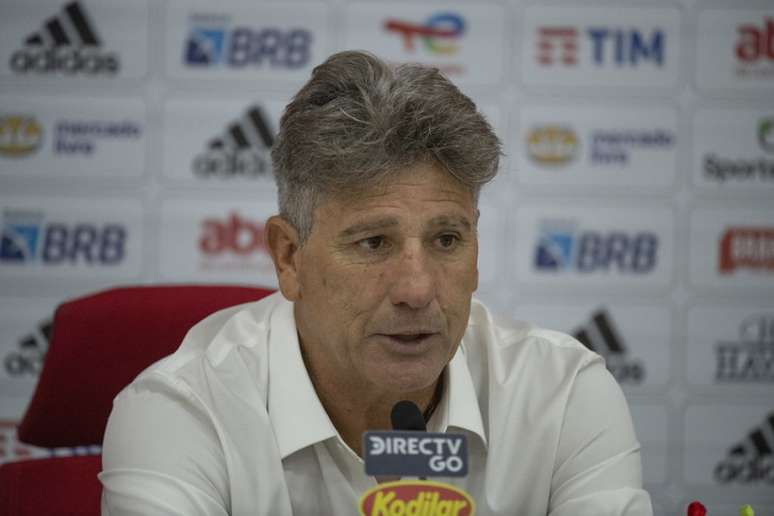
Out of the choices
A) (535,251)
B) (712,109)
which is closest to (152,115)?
(535,251)

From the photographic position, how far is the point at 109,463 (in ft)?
4.87

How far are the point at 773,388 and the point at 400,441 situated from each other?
119 inches

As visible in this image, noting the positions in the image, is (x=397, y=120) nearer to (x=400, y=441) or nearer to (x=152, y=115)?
(x=400, y=441)

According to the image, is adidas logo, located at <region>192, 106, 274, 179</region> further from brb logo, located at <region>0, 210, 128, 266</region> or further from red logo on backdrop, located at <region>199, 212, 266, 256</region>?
brb logo, located at <region>0, 210, 128, 266</region>

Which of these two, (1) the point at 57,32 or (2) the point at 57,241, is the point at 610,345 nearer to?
(2) the point at 57,241

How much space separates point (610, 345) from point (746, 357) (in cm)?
52

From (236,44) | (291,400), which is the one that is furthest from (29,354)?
(291,400)

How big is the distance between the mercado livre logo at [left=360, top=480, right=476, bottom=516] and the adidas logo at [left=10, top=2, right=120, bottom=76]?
2.90 meters

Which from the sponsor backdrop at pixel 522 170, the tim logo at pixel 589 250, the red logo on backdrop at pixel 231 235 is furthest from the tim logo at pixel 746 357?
the red logo on backdrop at pixel 231 235

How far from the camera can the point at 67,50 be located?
11.7 feet

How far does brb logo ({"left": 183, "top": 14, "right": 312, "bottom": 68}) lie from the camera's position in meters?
3.59

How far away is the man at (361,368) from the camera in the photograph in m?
1.44

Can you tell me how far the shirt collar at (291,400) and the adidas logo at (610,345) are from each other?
2189 millimetres

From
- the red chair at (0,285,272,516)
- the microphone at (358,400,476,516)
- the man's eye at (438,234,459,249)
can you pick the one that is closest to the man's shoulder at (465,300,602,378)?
the man's eye at (438,234,459,249)
